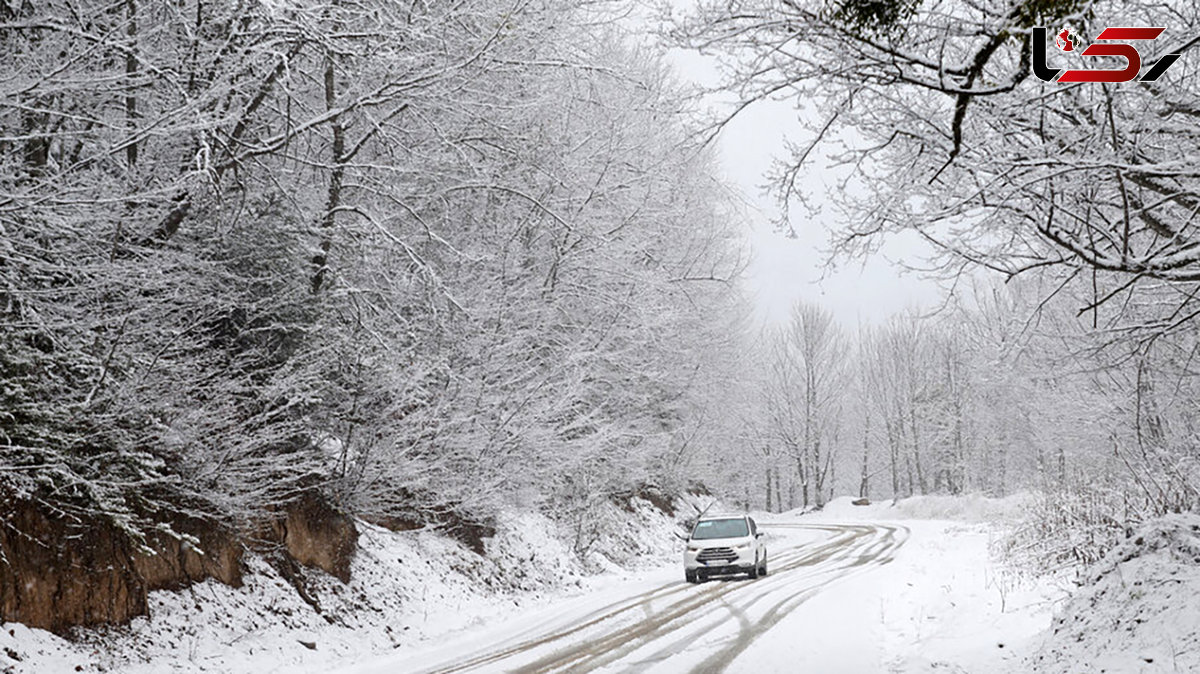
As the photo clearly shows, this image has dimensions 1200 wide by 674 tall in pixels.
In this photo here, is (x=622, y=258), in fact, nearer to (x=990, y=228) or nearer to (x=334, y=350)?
(x=334, y=350)

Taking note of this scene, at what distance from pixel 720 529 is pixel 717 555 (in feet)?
3.60

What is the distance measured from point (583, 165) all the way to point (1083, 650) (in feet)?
39.2

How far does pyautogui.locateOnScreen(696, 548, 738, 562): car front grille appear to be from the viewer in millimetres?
17953

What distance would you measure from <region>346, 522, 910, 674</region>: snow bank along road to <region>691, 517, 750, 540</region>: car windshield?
1148 millimetres

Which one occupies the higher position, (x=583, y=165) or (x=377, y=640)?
(x=583, y=165)

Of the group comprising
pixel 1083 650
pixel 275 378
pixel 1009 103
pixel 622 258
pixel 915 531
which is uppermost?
pixel 622 258

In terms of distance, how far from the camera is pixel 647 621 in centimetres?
1191

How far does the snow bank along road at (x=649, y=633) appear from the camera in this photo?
8.92m

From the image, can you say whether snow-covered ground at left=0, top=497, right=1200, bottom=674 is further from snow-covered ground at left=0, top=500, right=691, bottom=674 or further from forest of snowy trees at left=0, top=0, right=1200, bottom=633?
forest of snowy trees at left=0, top=0, right=1200, bottom=633

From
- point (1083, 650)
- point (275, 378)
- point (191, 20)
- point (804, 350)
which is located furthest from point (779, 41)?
point (804, 350)

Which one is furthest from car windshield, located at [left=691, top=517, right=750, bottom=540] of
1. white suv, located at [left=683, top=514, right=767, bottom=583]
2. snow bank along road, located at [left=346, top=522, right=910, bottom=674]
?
snow bank along road, located at [left=346, top=522, right=910, bottom=674]

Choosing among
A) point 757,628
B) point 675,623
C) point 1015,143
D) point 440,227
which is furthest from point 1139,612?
point 440,227

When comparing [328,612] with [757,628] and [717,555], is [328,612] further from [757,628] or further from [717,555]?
[717,555]

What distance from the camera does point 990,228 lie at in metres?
6.32
